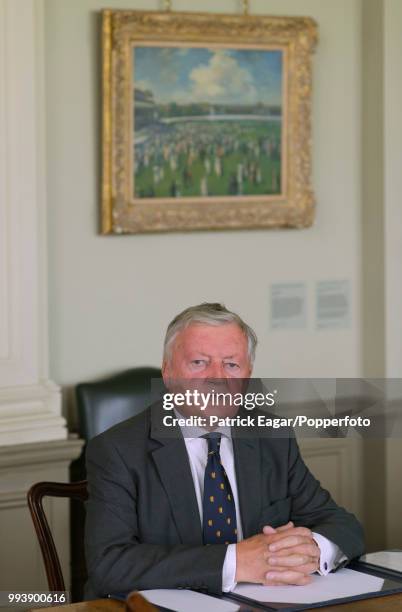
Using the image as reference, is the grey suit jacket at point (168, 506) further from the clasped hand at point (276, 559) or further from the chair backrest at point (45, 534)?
the chair backrest at point (45, 534)

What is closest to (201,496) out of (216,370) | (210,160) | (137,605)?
(216,370)

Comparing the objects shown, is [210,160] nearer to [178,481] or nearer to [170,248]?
[170,248]

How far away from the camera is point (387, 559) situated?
287 cm

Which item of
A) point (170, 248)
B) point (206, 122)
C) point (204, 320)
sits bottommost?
point (204, 320)

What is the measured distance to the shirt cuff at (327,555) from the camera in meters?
2.73

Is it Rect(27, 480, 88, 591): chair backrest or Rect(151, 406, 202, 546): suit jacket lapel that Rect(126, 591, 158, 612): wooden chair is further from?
Rect(27, 480, 88, 591): chair backrest

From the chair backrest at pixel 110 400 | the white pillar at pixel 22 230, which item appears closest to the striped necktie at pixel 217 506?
the white pillar at pixel 22 230

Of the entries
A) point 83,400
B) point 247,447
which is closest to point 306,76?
point 83,400

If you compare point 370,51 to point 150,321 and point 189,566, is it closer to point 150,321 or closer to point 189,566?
point 150,321

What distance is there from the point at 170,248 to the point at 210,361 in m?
2.06

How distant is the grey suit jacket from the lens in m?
2.66

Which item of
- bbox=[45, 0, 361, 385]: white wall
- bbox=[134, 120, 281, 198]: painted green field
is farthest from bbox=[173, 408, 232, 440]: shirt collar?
bbox=[134, 120, 281, 198]: painted green field

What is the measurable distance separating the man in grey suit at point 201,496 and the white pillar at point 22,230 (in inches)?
55.5

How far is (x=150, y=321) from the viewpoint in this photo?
4938 mm
